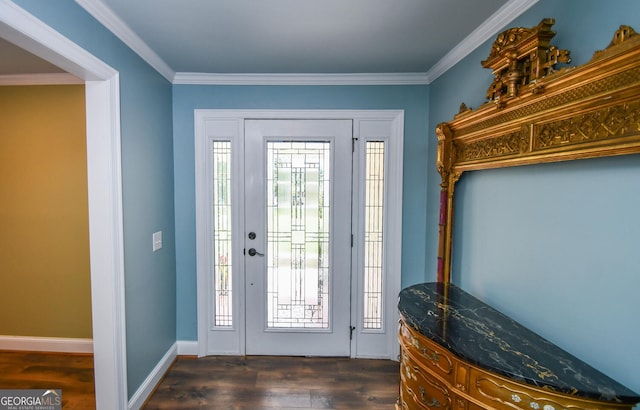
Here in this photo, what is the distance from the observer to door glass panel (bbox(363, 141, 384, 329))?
248 centimetres

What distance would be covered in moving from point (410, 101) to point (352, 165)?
76cm

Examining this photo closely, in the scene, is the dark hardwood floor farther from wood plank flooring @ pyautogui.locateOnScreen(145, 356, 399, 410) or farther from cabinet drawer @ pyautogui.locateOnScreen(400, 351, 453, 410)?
cabinet drawer @ pyautogui.locateOnScreen(400, 351, 453, 410)

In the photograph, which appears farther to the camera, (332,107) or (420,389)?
(332,107)

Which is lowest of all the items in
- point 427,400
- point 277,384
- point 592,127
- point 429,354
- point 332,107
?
point 277,384

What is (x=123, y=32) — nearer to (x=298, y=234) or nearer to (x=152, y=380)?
(x=298, y=234)

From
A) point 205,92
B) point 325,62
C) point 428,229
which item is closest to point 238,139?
point 205,92

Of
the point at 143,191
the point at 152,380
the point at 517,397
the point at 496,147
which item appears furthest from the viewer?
the point at 152,380

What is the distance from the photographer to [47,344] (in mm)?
2600

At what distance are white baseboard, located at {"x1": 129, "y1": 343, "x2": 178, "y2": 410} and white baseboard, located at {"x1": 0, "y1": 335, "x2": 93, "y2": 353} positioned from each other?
0.86 metres

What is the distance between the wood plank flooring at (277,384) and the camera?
2.04 meters

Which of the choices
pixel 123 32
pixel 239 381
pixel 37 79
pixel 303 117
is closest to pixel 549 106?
pixel 303 117

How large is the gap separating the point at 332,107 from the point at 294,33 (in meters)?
0.76

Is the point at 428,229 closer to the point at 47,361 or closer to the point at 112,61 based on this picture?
the point at 112,61

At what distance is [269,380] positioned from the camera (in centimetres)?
227
